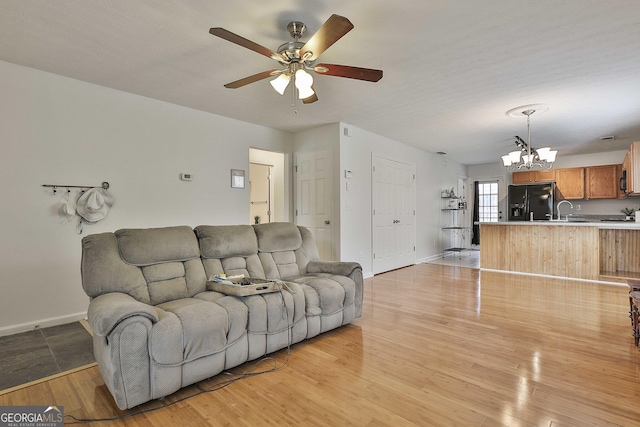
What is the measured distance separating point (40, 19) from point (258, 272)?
8.55 ft

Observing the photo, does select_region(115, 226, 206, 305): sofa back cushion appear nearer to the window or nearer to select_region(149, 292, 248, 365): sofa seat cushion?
select_region(149, 292, 248, 365): sofa seat cushion

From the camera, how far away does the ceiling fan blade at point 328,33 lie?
1.74 metres

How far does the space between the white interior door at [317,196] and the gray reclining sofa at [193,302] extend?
1589 mm

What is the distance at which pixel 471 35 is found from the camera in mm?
2490

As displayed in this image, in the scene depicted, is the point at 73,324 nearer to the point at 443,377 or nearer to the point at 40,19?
the point at 40,19

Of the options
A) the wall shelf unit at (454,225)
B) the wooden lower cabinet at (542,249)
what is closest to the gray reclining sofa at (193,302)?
the wooden lower cabinet at (542,249)

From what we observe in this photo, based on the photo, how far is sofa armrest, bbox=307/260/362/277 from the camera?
126 inches

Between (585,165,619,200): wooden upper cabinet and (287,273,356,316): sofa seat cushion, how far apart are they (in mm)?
7433

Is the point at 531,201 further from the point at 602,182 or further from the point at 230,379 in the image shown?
the point at 230,379

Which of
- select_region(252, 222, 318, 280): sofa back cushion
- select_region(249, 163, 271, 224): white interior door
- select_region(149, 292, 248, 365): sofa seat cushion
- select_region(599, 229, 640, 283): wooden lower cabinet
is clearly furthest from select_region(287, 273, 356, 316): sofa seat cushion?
select_region(599, 229, 640, 283): wooden lower cabinet

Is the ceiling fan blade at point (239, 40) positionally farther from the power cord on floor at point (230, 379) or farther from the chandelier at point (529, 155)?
the chandelier at point (529, 155)

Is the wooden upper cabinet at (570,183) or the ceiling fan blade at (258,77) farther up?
the ceiling fan blade at (258,77)

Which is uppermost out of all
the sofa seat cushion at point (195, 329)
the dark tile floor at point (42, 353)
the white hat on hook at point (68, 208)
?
the white hat on hook at point (68, 208)

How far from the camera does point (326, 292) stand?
2.83 m
